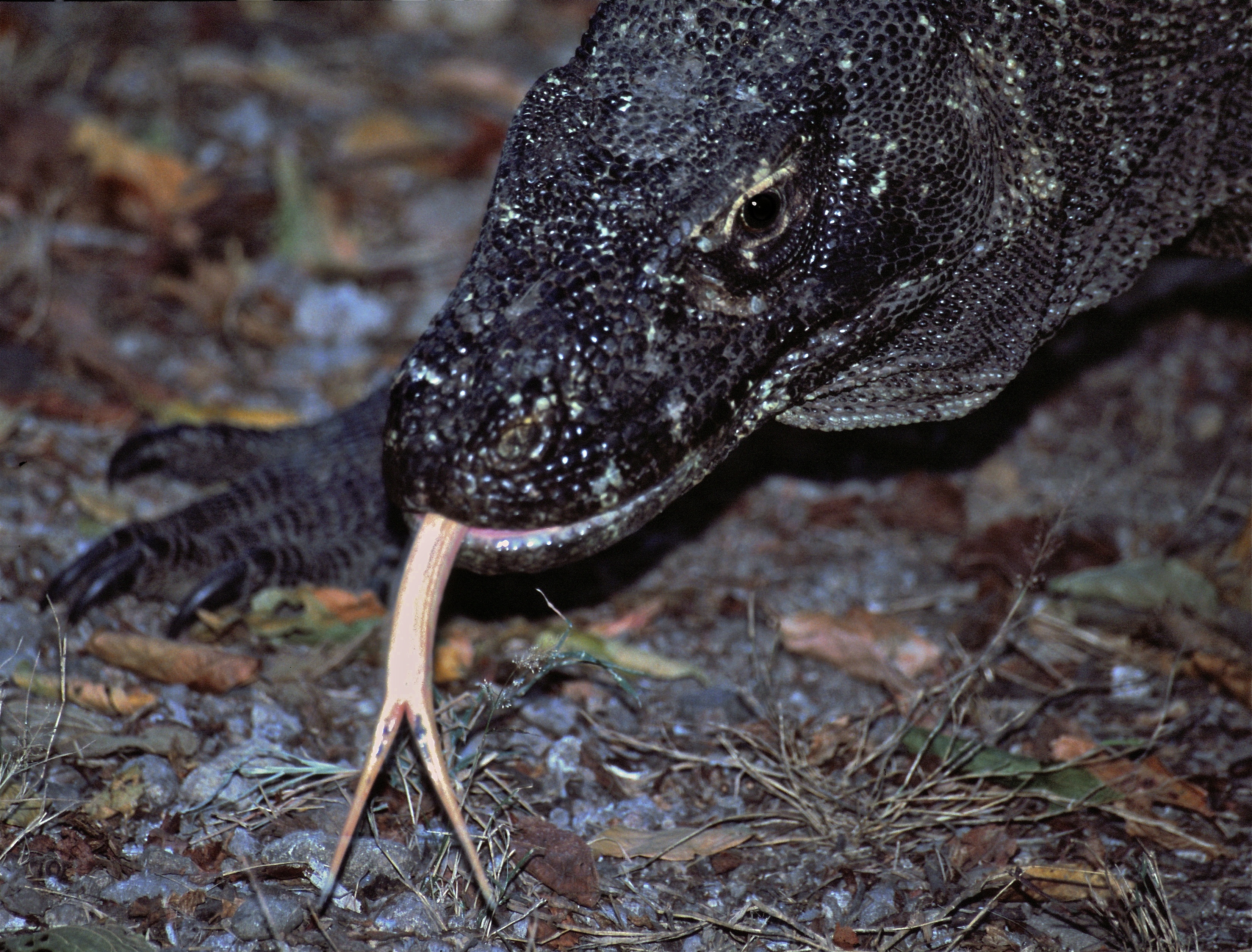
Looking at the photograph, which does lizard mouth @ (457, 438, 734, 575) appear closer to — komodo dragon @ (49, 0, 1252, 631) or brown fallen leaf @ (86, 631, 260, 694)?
komodo dragon @ (49, 0, 1252, 631)

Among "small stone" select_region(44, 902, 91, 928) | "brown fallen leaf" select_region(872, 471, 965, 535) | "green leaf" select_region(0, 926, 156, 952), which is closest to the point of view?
"green leaf" select_region(0, 926, 156, 952)

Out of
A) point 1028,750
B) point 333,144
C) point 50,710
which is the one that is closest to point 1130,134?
point 1028,750

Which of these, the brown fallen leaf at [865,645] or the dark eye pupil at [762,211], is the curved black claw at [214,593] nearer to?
the brown fallen leaf at [865,645]

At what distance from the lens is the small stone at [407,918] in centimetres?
249

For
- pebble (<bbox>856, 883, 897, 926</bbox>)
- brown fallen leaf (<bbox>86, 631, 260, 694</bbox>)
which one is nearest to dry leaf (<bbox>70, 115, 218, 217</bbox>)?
brown fallen leaf (<bbox>86, 631, 260, 694</bbox>)

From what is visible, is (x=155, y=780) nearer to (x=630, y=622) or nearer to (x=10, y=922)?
(x=10, y=922)

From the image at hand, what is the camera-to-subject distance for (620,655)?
346cm

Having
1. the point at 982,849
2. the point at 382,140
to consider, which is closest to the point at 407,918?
the point at 982,849

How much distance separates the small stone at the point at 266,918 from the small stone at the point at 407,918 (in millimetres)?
152

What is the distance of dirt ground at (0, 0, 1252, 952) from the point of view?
8.59ft

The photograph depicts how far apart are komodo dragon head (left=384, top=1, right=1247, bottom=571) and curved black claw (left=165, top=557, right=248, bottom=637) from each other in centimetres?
99

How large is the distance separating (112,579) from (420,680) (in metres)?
1.27

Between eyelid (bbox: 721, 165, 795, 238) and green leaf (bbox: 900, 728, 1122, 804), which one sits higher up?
eyelid (bbox: 721, 165, 795, 238)

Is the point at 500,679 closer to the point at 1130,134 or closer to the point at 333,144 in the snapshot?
the point at 1130,134
